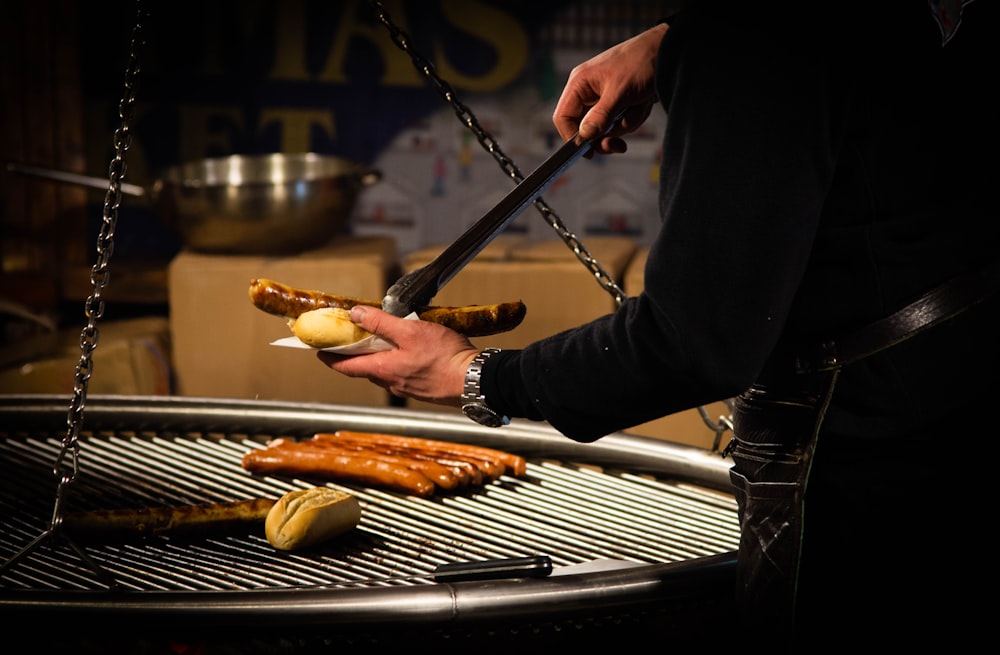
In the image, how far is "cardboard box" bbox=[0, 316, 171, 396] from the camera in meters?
3.73

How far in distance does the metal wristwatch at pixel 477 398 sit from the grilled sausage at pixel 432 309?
0.27 meters

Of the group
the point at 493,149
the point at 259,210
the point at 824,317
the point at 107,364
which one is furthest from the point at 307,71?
the point at 824,317

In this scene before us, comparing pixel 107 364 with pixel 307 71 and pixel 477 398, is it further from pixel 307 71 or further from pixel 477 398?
pixel 477 398

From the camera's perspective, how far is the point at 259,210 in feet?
12.4

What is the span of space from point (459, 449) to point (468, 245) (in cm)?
86

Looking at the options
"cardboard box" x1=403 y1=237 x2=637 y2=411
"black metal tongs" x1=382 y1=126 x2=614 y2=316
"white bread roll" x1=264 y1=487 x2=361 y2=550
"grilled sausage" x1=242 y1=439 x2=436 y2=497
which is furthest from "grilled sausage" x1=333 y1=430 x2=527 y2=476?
"cardboard box" x1=403 y1=237 x2=637 y2=411

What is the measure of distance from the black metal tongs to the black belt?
505 millimetres

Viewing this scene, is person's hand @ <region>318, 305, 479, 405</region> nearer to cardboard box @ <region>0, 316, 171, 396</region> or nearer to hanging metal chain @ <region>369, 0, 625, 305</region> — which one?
hanging metal chain @ <region>369, 0, 625, 305</region>

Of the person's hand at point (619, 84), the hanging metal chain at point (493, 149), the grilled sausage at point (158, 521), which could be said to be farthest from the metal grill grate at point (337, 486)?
the person's hand at point (619, 84)

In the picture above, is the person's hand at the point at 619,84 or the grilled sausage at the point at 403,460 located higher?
the person's hand at the point at 619,84

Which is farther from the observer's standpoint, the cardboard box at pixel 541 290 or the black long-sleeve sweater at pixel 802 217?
the cardboard box at pixel 541 290

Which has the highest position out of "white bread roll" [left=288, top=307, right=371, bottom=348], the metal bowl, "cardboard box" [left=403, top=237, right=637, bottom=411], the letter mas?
the letter mas

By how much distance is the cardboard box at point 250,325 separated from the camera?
3.87m

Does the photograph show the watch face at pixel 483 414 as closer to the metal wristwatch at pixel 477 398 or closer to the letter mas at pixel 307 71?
the metal wristwatch at pixel 477 398
